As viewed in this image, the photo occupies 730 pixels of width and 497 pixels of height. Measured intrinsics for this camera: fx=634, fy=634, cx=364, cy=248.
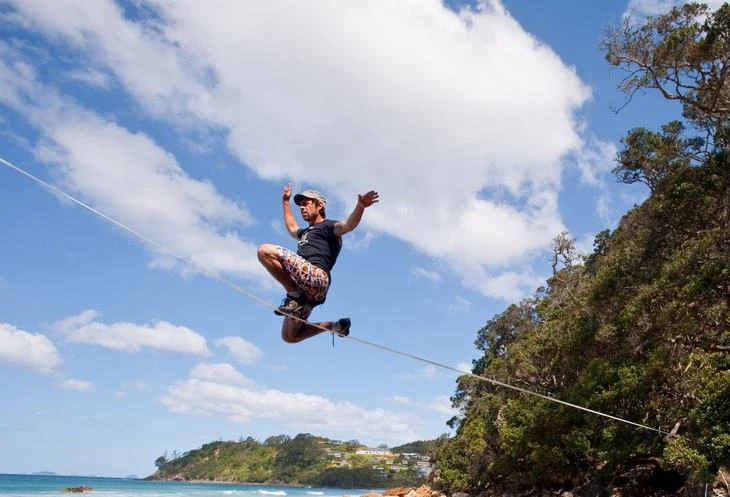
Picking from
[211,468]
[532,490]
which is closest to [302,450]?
[211,468]

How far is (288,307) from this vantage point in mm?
A: 4828

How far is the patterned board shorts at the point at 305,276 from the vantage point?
476 centimetres

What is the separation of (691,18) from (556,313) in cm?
1322

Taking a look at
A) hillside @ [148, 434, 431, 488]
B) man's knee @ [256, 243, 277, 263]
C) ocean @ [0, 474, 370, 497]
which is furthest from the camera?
hillside @ [148, 434, 431, 488]

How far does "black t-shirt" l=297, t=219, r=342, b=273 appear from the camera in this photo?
5.02 m

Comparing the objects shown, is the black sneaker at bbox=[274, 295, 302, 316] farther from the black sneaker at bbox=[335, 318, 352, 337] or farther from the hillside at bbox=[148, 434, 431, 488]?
the hillside at bbox=[148, 434, 431, 488]

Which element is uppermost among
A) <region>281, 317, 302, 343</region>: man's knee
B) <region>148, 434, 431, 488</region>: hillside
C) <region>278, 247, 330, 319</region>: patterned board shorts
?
<region>148, 434, 431, 488</region>: hillside

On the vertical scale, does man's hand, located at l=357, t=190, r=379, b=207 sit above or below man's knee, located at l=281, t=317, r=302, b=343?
above

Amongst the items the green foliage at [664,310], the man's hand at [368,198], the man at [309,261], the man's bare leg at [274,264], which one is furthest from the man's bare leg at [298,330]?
the green foliage at [664,310]

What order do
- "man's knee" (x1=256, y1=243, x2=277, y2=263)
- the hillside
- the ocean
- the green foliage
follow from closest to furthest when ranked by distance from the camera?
"man's knee" (x1=256, y1=243, x2=277, y2=263), the green foliage, the ocean, the hillside

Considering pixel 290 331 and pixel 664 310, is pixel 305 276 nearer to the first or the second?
pixel 290 331

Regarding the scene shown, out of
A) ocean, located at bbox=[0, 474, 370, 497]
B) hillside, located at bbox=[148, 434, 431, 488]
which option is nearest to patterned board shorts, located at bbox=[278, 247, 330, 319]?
ocean, located at bbox=[0, 474, 370, 497]

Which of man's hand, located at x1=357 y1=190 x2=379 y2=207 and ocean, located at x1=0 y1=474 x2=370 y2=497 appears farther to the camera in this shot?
ocean, located at x1=0 y1=474 x2=370 y2=497

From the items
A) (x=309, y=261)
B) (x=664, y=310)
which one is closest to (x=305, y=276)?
(x=309, y=261)
